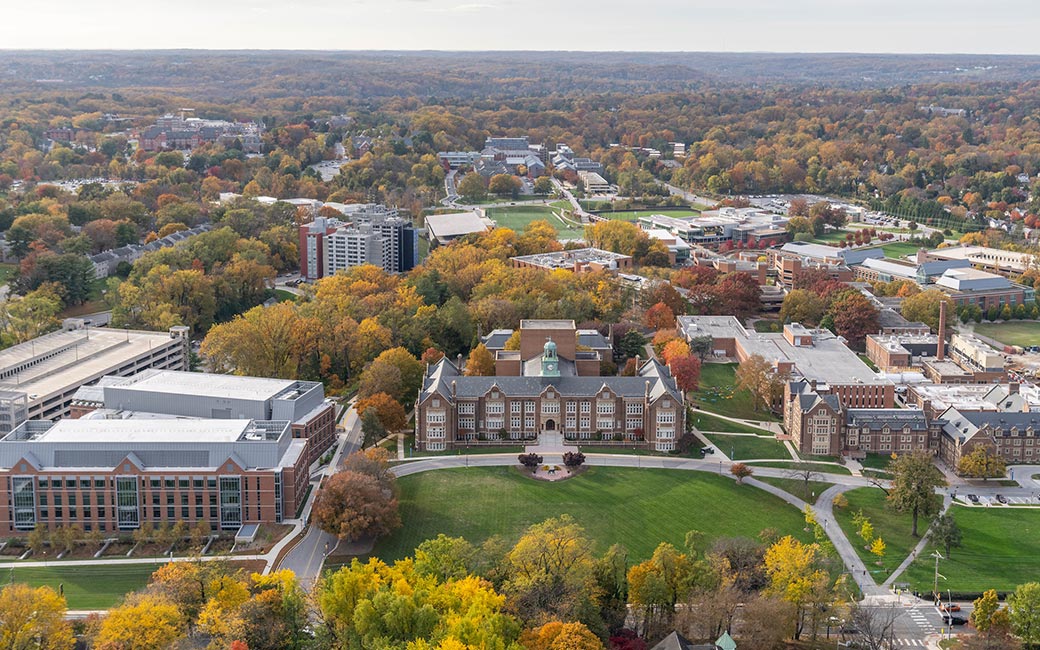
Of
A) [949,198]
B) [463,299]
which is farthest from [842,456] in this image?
[949,198]

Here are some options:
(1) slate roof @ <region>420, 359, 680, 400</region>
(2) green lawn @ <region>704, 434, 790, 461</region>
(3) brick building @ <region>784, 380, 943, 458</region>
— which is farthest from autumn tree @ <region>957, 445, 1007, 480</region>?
(1) slate roof @ <region>420, 359, 680, 400</region>

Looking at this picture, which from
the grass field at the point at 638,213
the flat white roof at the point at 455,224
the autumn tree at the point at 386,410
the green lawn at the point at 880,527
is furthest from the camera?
the grass field at the point at 638,213

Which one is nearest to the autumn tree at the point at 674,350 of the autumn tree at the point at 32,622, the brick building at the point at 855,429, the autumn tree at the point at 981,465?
the brick building at the point at 855,429

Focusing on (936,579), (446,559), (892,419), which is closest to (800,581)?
(936,579)

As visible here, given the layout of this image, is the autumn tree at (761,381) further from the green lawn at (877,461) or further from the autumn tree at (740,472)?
the autumn tree at (740,472)

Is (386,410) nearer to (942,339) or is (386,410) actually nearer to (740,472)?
(740,472)
